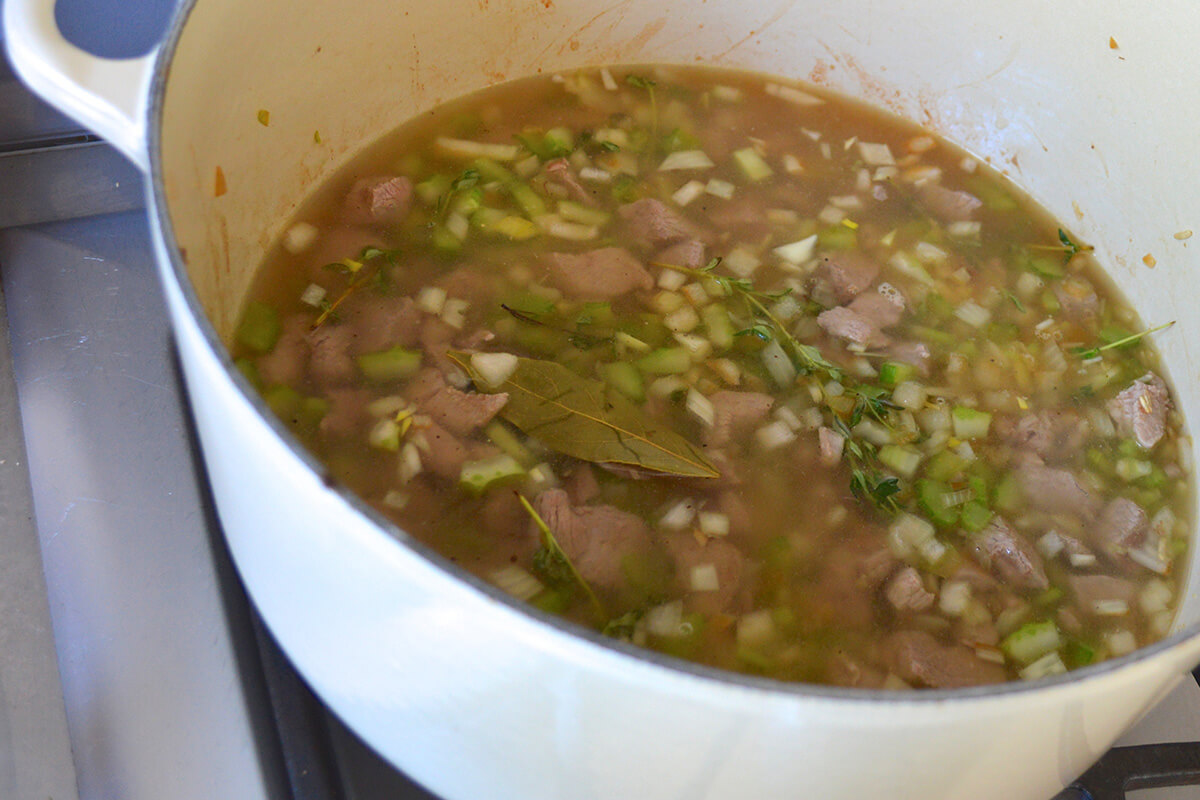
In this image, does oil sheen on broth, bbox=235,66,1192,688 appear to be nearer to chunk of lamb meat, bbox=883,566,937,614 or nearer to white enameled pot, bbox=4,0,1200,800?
chunk of lamb meat, bbox=883,566,937,614

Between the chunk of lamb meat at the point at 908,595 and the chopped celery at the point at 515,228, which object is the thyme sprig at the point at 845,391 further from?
the chopped celery at the point at 515,228

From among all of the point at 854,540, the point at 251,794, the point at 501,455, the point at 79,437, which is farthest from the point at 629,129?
the point at 251,794

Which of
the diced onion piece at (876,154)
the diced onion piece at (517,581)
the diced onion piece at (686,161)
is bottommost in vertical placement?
the diced onion piece at (517,581)

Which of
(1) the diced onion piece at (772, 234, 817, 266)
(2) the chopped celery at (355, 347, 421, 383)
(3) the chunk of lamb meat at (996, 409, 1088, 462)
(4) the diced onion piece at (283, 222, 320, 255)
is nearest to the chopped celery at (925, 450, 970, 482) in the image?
(3) the chunk of lamb meat at (996, 409, 1088, 462)

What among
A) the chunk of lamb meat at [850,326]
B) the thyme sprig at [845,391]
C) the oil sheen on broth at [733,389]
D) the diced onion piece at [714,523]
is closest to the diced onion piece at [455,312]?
the oil sheen on broth at [733,389]

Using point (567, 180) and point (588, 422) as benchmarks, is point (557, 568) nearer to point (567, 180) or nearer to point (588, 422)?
point (588, 422)

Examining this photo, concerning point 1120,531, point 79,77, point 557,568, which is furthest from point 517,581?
point 1120,531
